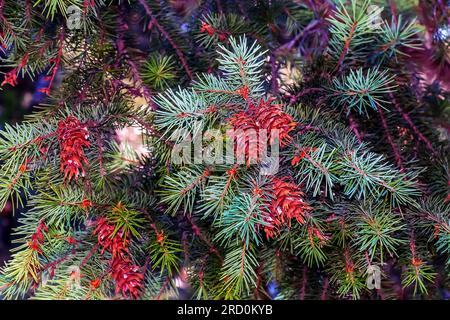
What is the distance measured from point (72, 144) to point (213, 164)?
171mm

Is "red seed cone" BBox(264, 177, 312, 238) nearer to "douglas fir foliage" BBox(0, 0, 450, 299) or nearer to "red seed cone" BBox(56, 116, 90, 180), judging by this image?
"douglas fir foliage" BBox(0, 0, 450, 299)

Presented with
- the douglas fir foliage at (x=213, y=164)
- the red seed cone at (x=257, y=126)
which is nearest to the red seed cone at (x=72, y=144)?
the douglas fir foliage at (x=213, y=164)

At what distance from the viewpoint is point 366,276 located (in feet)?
2.03

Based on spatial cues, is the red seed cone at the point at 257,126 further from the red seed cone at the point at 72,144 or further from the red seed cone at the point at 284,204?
the red seed cone at the point at 72,144

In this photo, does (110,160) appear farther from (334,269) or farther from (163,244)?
(334,269)

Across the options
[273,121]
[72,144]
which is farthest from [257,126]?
[72,144]

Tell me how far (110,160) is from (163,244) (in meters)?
0.15

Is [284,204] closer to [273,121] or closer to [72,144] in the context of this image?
[273,121]

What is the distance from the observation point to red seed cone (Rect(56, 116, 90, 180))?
562 millimetres

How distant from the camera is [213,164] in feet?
1.88

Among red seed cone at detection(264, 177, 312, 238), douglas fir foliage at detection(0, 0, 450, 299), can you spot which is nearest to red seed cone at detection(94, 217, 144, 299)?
douglas fir foliage at detection(0, 0, 450, 299)

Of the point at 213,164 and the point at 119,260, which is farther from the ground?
the point at 213,164

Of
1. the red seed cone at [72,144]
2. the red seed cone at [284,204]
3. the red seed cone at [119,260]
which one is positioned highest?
the red seed cone at [72,144]

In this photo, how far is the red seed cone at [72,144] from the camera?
562 millimetres
